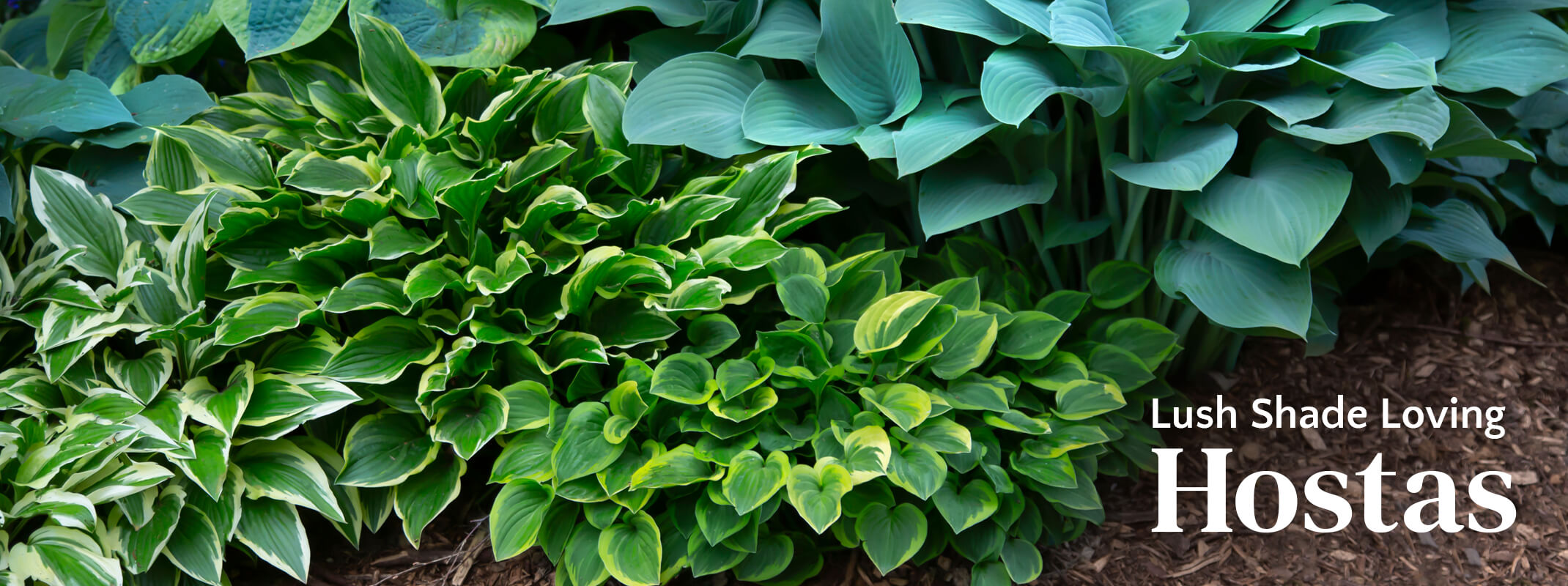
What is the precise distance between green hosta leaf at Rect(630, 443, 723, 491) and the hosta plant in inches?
23.4

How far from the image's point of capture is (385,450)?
1861 millimetres

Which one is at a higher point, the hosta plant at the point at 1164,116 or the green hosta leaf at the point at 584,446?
the hosta plant at the point at 1164,116

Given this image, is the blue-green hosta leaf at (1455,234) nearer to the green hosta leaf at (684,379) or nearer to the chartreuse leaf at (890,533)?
the chartreuse leaf at (890,533)

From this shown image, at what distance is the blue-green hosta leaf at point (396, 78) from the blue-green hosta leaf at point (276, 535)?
0.75 metres

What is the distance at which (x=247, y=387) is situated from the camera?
178cm

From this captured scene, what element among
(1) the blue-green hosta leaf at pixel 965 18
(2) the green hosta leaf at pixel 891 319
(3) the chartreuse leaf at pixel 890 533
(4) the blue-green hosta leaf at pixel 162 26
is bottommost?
(3) the chartreuse leaf at pixel 890 533

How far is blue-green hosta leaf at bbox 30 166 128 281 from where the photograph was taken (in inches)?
74.8

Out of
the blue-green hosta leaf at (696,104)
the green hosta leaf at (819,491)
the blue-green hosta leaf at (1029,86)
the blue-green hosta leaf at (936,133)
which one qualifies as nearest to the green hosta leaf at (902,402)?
the green hosta leaf at (819,491)

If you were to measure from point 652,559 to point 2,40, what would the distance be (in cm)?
235

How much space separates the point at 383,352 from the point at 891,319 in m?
0.90

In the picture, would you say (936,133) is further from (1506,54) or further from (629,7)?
(1506,54)

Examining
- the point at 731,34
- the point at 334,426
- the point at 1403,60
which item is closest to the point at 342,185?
the point at 334,426

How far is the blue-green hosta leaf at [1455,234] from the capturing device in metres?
2.11

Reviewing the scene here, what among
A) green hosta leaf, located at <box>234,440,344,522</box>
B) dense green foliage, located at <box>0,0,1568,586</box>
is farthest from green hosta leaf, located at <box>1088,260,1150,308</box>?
green hosta leaf, located at <box>234,440,344,522</box>
